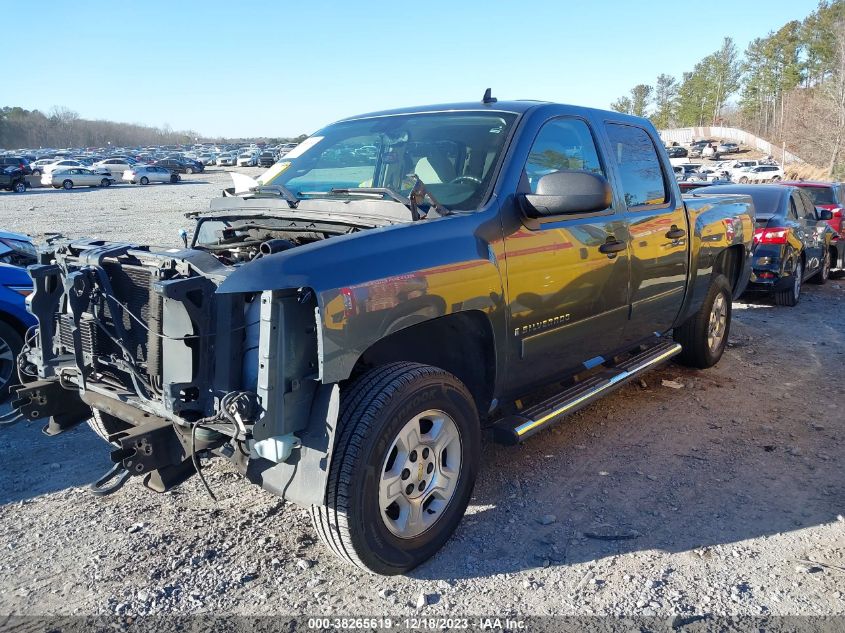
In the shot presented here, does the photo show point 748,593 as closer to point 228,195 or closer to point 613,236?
point 613,236

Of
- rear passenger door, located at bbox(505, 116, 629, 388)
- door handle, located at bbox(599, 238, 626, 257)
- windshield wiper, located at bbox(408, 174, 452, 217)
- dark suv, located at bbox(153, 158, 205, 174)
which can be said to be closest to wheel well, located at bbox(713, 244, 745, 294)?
rear passenger door, located at bbox(505, 116, 629, 388)

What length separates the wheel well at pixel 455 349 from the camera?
337cm

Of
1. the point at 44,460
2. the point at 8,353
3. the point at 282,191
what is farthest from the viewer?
the point at 8,353

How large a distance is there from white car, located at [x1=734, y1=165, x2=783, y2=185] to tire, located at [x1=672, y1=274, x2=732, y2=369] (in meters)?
45.4

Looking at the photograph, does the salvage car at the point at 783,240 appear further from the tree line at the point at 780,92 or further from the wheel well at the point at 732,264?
the tree line at the point at 780,92

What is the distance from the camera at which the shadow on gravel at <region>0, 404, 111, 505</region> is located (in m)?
4.02

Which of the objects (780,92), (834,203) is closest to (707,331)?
(834,203)

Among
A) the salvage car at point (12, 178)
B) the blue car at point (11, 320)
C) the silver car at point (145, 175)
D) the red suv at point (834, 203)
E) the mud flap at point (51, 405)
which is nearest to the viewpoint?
the mud flap at point (51, 405)

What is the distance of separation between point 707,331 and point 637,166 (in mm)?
2022

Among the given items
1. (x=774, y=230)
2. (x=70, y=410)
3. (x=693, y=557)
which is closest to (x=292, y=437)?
(x=70, y=410)

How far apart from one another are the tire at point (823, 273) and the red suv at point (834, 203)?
492mm

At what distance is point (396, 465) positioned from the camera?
10.00 ft

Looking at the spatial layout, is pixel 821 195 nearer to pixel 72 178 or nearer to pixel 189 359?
pixel 189 359

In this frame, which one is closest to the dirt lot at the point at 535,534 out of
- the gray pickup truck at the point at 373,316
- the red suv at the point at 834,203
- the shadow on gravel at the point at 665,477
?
the shadow on gravel at the point at 665,477
